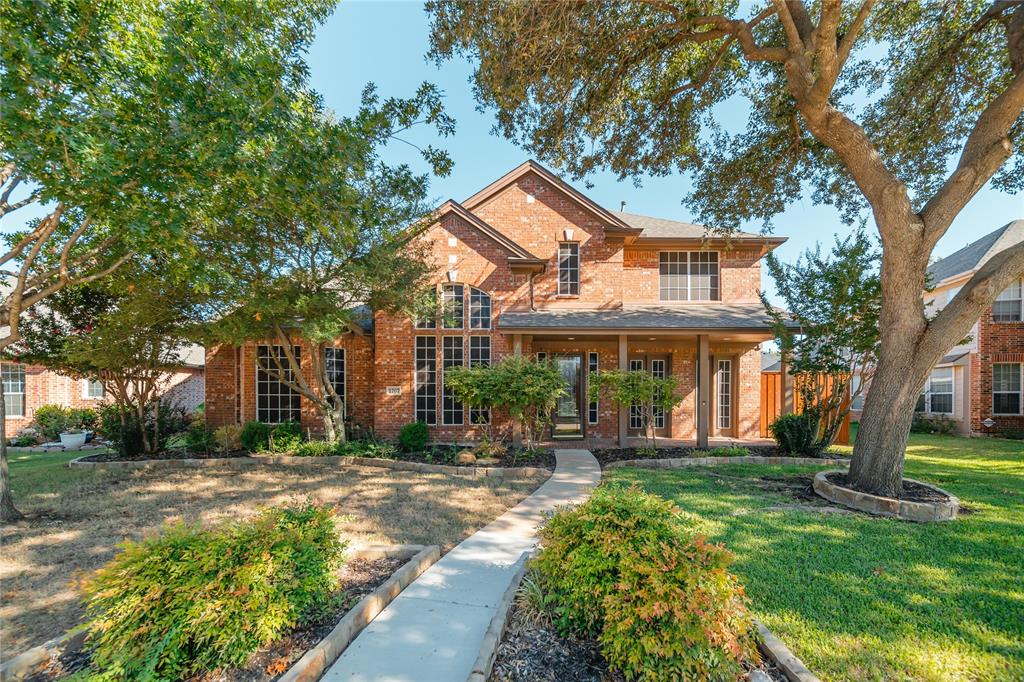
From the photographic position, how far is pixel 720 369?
13.7m

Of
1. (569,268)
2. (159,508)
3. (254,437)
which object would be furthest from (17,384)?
(569,268)

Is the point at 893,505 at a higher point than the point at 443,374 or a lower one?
lower

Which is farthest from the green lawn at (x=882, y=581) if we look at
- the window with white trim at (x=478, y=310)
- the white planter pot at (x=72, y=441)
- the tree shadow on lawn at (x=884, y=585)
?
the white planter pot at (x=72, y=441)

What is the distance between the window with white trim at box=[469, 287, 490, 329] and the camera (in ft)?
39.2

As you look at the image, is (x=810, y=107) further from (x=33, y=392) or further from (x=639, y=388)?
(x=33, y=392)

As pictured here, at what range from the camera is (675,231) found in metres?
14.1

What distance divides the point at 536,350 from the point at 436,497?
6.91 meters

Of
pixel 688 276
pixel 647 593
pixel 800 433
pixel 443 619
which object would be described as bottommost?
pixel 443 619

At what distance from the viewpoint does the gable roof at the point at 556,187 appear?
13.0 m

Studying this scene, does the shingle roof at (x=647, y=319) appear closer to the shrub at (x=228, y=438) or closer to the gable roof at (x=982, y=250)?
the shrub at (x=228, y=438)

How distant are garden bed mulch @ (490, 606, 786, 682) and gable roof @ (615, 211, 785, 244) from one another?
10.8 meters

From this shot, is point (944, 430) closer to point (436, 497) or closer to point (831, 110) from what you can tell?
point (831, 110)

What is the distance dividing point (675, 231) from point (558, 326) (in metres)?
6.43

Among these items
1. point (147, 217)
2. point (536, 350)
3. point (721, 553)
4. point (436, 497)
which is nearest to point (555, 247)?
point (536, 350)
